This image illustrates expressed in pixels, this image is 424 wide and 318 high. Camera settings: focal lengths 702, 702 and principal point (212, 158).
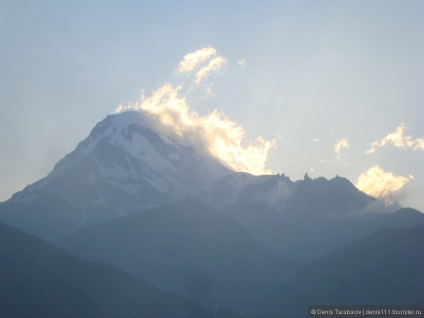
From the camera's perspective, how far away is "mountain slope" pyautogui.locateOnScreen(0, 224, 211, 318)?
158625mm

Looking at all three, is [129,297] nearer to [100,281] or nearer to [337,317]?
[100,281]

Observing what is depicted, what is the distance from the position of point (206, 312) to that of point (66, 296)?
44717 mm

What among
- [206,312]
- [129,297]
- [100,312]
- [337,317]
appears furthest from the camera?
[206,312]

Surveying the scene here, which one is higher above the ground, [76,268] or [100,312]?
[76,268]

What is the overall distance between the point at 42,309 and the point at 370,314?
82658 millimetres

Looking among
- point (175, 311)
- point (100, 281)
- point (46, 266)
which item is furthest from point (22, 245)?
point (175, 311)

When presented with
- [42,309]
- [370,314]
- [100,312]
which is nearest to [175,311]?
[100,312]

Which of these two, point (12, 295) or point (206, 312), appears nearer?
point (12, 295)

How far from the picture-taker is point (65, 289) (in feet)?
554

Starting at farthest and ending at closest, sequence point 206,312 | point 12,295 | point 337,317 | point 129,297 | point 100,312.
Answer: point 206,312 → point 129,297 → point 100,312 → point 12,295 → point 337,317

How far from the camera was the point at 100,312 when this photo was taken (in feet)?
547

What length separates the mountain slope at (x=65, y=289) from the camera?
159 m

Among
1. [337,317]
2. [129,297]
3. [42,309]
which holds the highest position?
[129,297]

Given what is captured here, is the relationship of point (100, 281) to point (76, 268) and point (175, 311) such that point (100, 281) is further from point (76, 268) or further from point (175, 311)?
point (175, 311)
